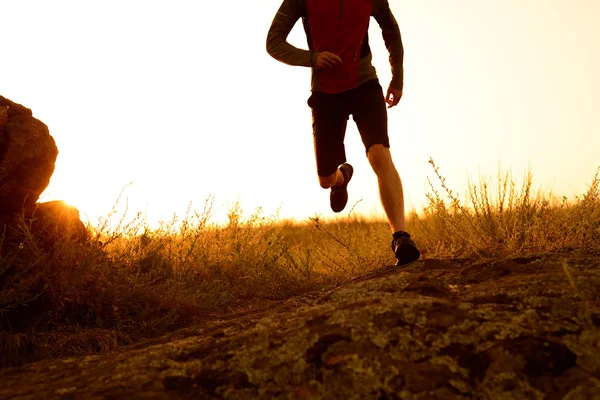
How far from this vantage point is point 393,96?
16.6 ft

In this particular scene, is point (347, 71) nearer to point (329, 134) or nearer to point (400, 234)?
point (329, 134)

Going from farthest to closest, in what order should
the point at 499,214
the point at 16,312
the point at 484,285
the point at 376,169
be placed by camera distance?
the point at 499,214 < the point at 376,169 < the point at 16,312 < the point at 484,285

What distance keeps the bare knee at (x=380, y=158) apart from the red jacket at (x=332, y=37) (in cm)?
64

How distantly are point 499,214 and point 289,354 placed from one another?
4.42 meters

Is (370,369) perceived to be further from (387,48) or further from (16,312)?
(387,48)

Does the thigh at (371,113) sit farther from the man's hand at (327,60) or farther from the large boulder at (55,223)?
the large boulder at (55,223)

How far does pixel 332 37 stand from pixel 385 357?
3.67m

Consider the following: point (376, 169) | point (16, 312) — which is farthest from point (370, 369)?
point (376, 169)

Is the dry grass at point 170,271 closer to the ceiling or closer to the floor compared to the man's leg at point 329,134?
closer to the floor

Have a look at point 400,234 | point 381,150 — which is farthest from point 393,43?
point 400,234

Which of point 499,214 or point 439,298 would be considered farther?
point 499,214

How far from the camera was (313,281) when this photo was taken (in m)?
4.95

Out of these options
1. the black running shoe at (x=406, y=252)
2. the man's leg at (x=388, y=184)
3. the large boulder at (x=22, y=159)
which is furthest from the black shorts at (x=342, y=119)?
the large boulder at (x=22, y=159)

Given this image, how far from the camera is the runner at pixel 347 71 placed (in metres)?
4.47
